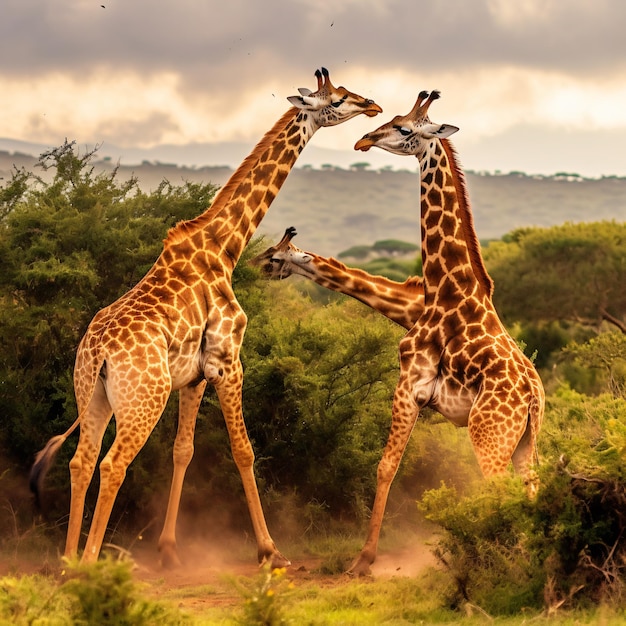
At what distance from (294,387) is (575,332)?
1765 centimetres

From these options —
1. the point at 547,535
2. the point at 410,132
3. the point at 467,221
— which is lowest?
the point at 547,535

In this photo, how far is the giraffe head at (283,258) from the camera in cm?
1070

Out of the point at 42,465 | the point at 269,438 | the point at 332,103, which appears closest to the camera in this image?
the point at 42,465

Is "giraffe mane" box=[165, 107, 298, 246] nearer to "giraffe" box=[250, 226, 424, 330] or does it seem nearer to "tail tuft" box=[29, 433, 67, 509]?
"giraffe" box=[250, 226, 424, 330]

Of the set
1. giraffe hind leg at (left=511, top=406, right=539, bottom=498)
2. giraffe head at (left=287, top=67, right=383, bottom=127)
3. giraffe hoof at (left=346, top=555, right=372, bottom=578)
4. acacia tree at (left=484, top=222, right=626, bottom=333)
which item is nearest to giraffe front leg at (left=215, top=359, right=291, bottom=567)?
giraffe hoof at (left=346, top=555, right=372, bottom=578)

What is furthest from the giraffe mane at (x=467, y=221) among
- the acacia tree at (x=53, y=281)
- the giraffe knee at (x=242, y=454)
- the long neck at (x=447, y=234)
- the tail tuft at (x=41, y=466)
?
the tail tuft at (x=41, y=466)

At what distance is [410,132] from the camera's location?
9.85m

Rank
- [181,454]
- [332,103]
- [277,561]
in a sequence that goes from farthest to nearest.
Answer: [332,103], [181,454], [277,561]

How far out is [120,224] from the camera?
488 inches

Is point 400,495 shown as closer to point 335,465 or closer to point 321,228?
point 335,465

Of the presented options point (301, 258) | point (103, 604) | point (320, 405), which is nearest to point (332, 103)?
point (301, 258)

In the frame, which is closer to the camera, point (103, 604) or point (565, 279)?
point (103, 604)

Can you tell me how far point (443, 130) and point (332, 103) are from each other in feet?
3.63

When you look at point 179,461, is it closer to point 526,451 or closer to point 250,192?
point 250,192
